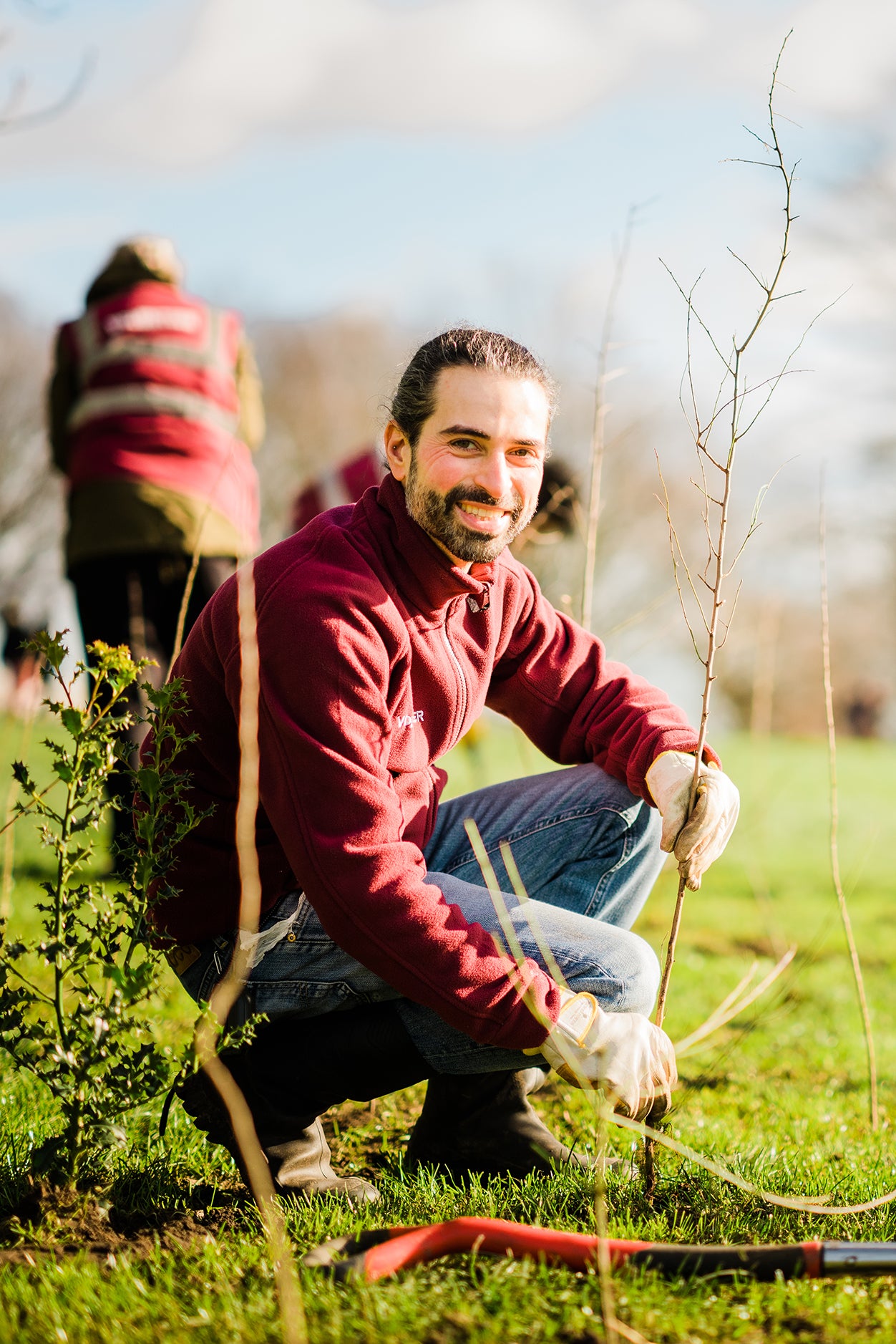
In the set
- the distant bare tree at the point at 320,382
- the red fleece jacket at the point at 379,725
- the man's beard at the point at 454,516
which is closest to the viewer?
the red fleece jacket at the point at 379,725

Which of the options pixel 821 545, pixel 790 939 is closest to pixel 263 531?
pixel 790 939

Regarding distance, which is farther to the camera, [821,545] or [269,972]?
[821,545]

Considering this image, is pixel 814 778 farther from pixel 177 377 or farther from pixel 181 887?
pixel 181 887

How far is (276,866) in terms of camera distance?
2.28 meters

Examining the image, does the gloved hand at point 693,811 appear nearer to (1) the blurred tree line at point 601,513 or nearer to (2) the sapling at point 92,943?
(2) the sapling at point 92,943

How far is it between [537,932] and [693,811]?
46 centimetres

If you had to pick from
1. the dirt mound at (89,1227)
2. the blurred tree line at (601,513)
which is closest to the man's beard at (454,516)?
the dirt mound at (89,1227)

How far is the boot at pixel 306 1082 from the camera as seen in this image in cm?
219

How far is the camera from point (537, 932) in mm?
1999

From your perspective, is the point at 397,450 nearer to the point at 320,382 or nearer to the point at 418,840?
the point at 418,840

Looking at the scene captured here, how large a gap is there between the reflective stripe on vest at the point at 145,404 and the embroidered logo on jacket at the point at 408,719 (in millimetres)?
2398

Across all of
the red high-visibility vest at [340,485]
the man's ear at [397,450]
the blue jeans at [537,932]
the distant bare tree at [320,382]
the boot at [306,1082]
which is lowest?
the boot at [306,1082]

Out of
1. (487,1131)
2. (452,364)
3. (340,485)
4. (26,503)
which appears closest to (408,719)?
(452,364)

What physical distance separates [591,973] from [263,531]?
18826mm
